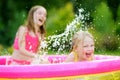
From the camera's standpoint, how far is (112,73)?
4.58m

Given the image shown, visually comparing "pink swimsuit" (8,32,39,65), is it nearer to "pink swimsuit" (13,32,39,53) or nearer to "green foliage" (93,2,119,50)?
"pink swimsuit" (13,32,39,53)

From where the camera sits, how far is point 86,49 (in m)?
4.64

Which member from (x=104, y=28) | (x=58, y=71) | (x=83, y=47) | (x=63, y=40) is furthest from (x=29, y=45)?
(x=104, y=28)

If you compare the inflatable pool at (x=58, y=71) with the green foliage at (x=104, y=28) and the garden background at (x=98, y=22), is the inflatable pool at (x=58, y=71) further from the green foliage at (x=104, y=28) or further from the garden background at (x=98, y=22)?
the green foliage at (x=104, y=28)

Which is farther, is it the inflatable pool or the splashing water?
the splashing water

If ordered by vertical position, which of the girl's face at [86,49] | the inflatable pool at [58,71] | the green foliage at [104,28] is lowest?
the inflatable pool at [58,71]

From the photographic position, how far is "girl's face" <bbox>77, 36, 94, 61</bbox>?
183 inches

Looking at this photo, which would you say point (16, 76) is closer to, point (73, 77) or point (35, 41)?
point (73, 77)

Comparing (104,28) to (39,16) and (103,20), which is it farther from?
(39,16)

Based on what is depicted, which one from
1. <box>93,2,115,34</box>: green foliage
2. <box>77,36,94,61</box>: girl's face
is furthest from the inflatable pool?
<box>93,2,115,34</box>: green foliage

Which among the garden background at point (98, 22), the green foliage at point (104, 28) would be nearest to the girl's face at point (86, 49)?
the garden background at point (98, 22)

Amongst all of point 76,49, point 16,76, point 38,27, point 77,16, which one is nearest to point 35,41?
point 38,27

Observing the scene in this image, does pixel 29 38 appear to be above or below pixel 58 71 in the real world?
above

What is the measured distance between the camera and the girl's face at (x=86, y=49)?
4648mm
